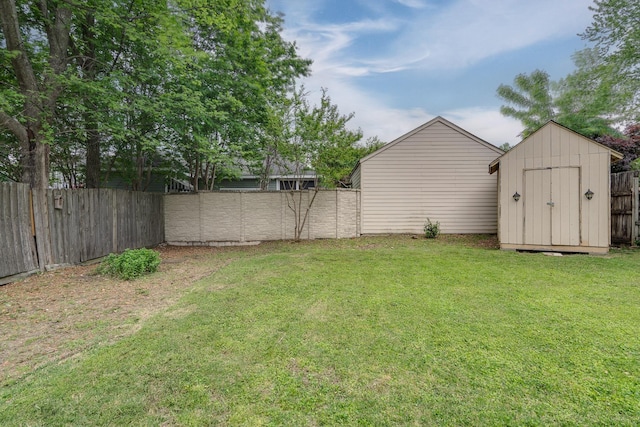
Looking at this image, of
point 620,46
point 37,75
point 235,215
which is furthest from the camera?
point 235,215

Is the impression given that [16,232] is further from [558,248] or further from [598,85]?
[598,85]

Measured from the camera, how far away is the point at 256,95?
29.7 feet

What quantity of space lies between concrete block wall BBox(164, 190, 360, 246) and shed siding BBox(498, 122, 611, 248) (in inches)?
203

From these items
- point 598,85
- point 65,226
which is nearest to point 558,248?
point 598,85

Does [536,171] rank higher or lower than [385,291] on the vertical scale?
higher

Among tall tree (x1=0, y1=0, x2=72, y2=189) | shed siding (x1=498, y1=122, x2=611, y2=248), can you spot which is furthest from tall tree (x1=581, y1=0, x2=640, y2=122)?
tall tree (x1=0, y1=0, x2=72, y2=189)

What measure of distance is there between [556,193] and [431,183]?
13.2 feet

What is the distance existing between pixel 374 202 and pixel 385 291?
22.1 ft

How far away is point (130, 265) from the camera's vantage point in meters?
5.13

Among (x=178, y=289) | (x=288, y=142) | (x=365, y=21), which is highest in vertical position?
(x=365, y=21)

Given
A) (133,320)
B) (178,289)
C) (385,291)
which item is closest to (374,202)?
(385,291)

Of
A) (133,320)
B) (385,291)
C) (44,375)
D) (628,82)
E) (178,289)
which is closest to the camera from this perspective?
(44,375)

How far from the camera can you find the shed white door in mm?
6781

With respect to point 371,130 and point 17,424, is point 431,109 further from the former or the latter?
point 17,424
